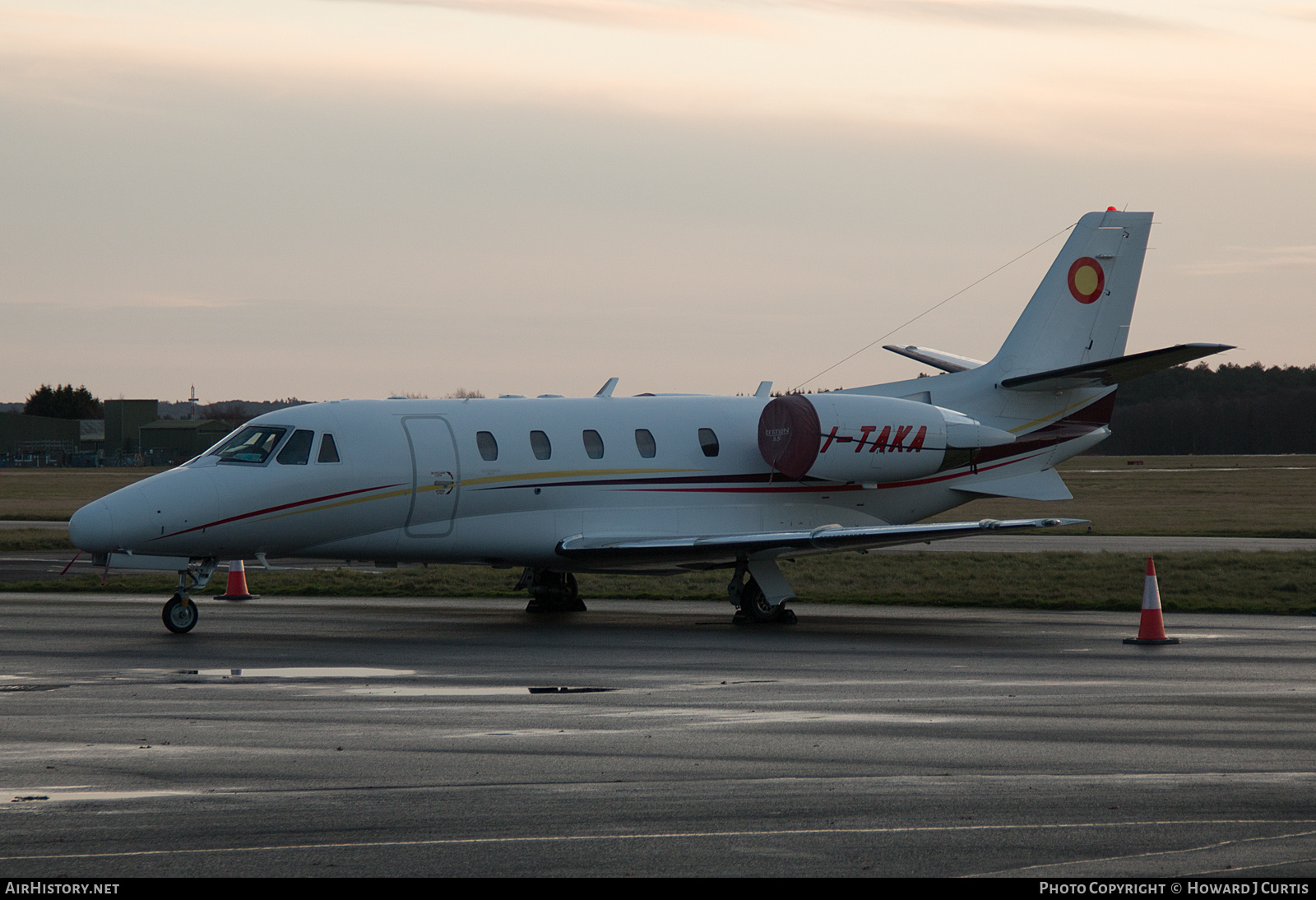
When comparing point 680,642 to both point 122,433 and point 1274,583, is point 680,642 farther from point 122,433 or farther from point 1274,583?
point 122,433

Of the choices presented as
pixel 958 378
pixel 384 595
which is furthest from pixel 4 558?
pixel 958 378

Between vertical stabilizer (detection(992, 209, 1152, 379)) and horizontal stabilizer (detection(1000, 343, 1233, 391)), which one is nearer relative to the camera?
horizontal stabilizer (detection(1000, 343, 1233, 391))

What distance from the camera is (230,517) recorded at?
17.8 metres

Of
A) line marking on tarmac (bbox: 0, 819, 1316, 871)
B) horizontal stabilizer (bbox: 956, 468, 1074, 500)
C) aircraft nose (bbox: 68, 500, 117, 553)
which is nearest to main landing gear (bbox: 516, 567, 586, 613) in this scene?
aircraft nose (bbox: 68, 500, 117, 553)

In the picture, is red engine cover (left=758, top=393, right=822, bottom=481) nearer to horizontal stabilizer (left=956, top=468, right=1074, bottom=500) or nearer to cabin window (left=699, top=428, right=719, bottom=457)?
cabin window (left=699, top=428, right=719, bottom=457)

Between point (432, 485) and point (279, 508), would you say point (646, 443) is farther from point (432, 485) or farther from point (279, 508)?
point (279, 508)

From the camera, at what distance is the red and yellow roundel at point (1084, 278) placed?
77.5 ft

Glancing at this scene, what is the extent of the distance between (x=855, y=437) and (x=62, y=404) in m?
145

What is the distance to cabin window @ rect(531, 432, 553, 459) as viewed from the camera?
19.9 meters

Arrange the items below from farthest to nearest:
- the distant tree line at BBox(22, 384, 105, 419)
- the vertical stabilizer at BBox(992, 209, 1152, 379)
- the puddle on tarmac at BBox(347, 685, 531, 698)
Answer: the distant tree line at BBox(22, 384, 105, 419), the vertical stabilizer at BBox(992, 209, 1152, 379), the puddle on tarmac at BBox(347, 685, 531, 698)

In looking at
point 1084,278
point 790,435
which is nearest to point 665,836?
point 790,435

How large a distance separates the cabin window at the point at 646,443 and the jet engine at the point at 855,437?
169cm

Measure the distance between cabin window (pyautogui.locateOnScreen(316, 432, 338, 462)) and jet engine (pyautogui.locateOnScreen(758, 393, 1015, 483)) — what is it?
6388 millimetres

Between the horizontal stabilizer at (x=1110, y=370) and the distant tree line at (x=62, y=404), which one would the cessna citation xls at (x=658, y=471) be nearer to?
the horizontal stabilizer at (x=1110, y=370)
